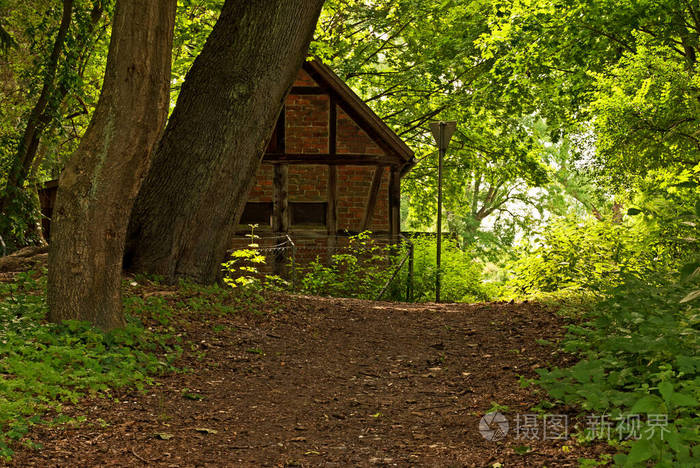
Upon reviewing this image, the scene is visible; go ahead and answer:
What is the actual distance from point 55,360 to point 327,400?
2152 millimetres

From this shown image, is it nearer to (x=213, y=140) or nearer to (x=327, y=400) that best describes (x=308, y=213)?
(x=213, y=140)

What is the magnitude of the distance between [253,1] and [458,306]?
5.45 meters

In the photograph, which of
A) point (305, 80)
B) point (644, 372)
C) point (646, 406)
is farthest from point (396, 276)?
point (646, 406)

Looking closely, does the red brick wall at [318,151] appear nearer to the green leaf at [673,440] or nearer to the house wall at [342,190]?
the house wall at [342,190]

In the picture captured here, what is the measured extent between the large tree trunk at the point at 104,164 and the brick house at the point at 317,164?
10.7 m

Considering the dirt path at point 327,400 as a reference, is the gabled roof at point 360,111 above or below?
above

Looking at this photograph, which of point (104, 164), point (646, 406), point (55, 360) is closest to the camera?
point (646, 406)

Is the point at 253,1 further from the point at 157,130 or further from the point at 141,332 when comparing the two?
the point at 141,332

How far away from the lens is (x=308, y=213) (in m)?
17.2

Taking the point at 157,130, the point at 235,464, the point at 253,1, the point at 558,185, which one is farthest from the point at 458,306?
the point at 558,185

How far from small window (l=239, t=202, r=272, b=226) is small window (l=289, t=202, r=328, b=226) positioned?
1.94ft

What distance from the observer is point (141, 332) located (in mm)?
6355

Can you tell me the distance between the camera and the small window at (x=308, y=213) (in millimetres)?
Answer: 17203

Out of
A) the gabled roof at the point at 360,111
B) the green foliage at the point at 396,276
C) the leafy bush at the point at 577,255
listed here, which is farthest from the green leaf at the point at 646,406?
the gabled roof at the point at 360,111
